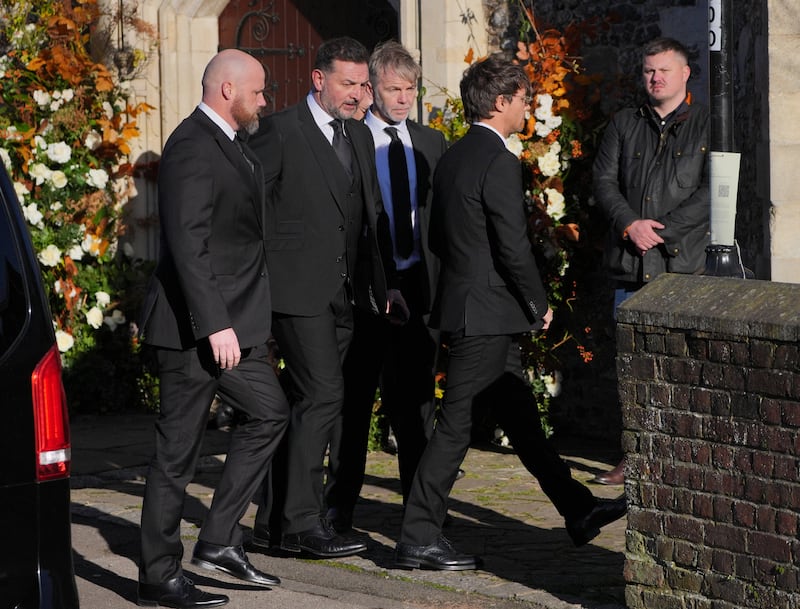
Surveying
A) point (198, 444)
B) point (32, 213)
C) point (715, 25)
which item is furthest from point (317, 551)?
point (32, 213)

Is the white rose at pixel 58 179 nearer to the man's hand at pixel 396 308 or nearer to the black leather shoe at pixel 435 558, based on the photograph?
the man's hand at pixel 396 308

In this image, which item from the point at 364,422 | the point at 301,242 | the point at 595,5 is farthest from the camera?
the point at 595,5

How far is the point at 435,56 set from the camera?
9242mm

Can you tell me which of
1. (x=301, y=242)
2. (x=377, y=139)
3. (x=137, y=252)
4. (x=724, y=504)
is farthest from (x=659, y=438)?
(x=137, y=252)

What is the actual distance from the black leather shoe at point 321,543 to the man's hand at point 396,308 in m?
0.97

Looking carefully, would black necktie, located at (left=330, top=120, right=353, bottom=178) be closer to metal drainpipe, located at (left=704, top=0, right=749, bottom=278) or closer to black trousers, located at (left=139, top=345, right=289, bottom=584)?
black trousers, located at (left=139, top=345, right=289, bottom=584)

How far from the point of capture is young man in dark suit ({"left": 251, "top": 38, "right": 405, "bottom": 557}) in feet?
19.8

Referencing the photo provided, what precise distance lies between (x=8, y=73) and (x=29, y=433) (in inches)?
250

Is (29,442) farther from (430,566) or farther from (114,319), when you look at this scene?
(114,319)

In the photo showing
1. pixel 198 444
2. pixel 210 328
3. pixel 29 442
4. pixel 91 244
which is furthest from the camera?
pixel 91 244

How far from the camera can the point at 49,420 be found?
4156 millimetres

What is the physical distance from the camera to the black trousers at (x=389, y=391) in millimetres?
6527

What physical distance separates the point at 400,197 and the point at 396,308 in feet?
1.86

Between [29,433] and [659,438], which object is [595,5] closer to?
[659,438]
